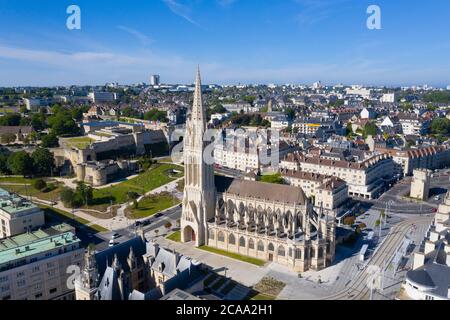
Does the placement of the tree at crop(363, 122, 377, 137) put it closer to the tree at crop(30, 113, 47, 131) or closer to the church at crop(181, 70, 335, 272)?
the church at crop(181, 70, 335, 272)

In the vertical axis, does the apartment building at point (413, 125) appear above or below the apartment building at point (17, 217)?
above

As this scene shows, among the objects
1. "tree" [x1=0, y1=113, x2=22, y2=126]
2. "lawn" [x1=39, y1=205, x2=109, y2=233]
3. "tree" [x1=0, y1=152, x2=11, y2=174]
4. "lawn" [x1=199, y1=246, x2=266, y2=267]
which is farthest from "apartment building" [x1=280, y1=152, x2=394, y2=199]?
"tree" [x1=0, y1=113, x2=22, y2=126]

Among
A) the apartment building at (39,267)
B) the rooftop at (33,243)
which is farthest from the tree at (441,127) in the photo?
the apartment building at (39,267)

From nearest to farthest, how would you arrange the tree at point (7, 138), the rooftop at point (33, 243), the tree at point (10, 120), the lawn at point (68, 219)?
the rooftop at point (33, 243) → the lawn at point (68, 219) → the tree at point (7, 138) → the tree at point (10, 120)

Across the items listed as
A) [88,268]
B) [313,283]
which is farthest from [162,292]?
[313,283]

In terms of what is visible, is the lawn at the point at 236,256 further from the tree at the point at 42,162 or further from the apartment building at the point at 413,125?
the apartment building at the point at 413,125
